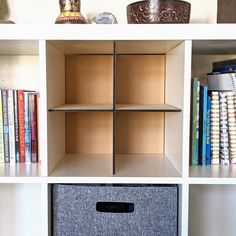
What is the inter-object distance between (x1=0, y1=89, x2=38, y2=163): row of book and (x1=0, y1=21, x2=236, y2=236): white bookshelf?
0.08 metres

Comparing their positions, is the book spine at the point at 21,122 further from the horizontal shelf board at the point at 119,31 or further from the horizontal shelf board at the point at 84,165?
the horizontal shelf board at the point at 119,31

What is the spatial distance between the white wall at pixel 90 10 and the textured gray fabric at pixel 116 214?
2.50 feet

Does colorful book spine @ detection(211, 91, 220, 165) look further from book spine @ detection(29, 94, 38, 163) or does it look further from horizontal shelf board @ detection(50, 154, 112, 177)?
book spine @ detection(29, 94, 38, 163)

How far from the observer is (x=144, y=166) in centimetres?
114

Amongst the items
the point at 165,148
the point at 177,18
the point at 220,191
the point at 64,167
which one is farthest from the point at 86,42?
the point at 220,191

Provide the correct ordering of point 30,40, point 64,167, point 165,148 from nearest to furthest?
point 30,40 → point 64,167 → point 165,148

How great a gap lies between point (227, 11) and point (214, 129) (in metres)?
0.48

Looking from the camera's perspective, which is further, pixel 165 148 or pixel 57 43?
pixel 165 148

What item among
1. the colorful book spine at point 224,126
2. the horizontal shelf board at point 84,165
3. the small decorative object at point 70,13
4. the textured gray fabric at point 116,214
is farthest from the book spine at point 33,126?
the colorful book spine at point 224,126

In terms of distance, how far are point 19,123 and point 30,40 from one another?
0.34 m

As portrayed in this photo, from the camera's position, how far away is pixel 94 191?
1.01 m

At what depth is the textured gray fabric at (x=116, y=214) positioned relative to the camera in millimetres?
1011

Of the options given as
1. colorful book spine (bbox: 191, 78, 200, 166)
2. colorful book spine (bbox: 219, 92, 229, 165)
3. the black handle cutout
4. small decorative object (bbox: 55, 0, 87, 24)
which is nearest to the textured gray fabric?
the black handle cutout

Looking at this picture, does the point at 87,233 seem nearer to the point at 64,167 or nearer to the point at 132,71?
the point at 64,167
